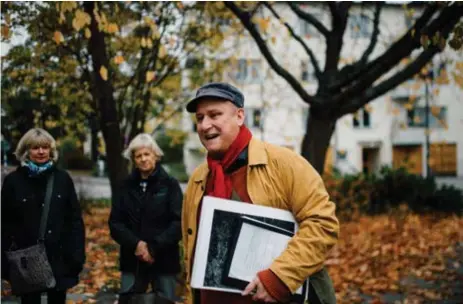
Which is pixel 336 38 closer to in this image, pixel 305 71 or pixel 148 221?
pixel 148 221

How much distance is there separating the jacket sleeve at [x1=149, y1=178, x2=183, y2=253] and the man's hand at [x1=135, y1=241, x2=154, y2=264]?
5cm

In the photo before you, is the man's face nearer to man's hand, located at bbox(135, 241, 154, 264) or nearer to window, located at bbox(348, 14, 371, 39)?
man's hand, located at bbox(135, 241, 154, 264)

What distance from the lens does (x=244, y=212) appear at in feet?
8.30

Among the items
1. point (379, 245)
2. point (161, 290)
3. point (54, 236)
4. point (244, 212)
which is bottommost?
point (379, 245)

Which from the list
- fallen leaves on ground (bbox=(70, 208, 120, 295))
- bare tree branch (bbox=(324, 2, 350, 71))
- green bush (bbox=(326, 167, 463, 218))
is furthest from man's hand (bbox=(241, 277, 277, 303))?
A: green bush (bbox=(326, 167, 463, 218))

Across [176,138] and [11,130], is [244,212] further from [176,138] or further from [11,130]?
[176,138]

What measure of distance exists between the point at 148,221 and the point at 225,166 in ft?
7.72

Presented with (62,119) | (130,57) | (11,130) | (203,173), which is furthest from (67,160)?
(203,173)

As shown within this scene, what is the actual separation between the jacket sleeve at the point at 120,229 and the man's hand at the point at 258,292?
248 cm

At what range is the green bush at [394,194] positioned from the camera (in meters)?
15.3

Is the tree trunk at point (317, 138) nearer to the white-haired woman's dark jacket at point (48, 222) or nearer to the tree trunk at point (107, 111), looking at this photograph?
the tree trunk at point (107, 111)

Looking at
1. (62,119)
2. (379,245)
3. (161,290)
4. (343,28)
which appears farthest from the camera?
(62,119)

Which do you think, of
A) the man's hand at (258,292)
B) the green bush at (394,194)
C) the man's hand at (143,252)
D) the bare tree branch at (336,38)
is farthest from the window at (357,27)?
the man's hand at (258,292)

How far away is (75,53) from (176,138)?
37.0 feet
